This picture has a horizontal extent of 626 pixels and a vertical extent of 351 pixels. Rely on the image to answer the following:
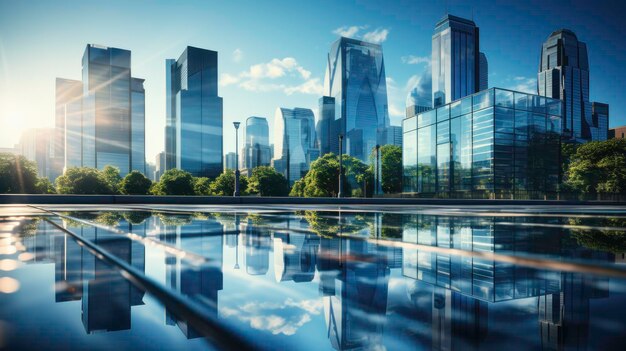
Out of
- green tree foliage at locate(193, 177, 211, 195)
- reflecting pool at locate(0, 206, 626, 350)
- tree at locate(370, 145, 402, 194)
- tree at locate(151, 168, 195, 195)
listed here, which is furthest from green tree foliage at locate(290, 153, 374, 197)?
reflecting pool at locate(0, 206, 626, 350)

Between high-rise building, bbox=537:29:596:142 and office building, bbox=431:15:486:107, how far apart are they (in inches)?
1416

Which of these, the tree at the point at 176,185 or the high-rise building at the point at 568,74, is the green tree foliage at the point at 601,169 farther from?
the high-rise building at the point at 568,74

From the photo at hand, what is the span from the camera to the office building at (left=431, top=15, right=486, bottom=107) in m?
191

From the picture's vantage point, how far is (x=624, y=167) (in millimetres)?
57938

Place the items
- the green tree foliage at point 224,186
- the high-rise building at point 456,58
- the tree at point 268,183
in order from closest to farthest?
the tree at point 268,183, the green tree foliage at point 224,186, the high-rise building at point 456,58

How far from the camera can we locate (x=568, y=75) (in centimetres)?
18500

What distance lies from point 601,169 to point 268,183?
72140 millimetres

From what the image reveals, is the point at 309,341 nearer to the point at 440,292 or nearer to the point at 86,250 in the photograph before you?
the point at 440,292

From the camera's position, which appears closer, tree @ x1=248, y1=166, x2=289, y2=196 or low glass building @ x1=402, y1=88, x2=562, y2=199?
low glass building @ x1=402, y1=88, x2=562, y2=199

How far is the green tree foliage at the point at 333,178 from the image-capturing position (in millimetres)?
76562

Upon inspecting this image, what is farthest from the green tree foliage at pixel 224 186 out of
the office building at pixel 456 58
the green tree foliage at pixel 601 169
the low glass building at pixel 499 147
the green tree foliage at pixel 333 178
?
the office building at pixel 456 58

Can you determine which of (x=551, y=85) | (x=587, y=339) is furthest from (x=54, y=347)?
(x=551, y=85)

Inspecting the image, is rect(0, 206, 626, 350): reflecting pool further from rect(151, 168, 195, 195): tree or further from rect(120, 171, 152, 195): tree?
rect(120, 171, 152, 195): tree

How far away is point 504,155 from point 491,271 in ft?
149
